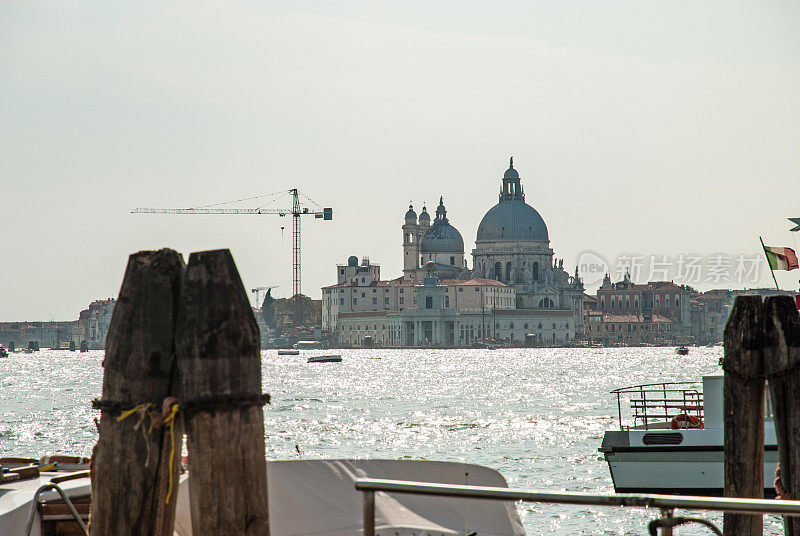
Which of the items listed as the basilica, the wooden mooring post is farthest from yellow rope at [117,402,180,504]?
the basilica

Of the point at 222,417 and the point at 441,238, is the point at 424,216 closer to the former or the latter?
the point at 441,238

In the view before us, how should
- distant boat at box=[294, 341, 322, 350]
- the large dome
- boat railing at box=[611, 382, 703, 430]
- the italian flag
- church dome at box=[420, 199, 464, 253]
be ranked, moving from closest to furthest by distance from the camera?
the italian flag, boat railing at box=[611, 382, 703, 430], the large dome, church dome at box=[420, 199, 464, 253], distant boat at box=[294, 341, 322, 350]

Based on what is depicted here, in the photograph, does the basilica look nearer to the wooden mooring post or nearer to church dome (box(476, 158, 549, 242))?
church dome (box(476, 158, 549, 242))

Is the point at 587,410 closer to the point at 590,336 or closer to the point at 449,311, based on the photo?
the point at 449,311

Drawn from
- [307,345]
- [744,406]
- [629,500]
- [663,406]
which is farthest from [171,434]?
[307,345]

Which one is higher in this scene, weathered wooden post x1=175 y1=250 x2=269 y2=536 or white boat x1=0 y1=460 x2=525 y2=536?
weathered wooden post x1=175 y1=250 x2=269 y2=536

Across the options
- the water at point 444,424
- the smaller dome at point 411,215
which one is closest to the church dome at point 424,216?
the smaller dome at point 411,215

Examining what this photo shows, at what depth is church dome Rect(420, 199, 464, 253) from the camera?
5404 inches

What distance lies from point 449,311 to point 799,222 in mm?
113527

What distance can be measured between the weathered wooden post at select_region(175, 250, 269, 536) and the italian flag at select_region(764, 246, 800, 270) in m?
7.60

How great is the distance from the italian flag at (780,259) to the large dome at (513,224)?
394 ft

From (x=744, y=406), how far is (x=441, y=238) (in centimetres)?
13190

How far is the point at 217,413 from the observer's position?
394cm

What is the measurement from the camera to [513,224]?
131000 mm
